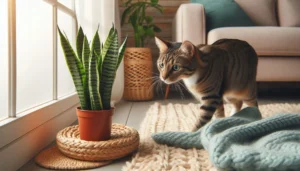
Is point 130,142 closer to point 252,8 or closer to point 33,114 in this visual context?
point 33,114

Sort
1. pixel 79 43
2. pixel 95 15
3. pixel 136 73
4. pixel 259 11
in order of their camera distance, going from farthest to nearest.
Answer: pixel 259 11, pixel 136 73, pixel 95 15, pixel 79 43

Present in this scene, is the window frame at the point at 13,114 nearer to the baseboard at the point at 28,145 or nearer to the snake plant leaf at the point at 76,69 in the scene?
the baseboard at the point at 28,145

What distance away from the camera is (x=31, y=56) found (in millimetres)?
1191

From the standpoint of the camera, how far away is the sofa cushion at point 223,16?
2457 mm

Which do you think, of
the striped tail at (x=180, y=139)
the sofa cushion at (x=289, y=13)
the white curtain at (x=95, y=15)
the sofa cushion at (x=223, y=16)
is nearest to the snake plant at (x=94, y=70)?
the striped tail at (x=180, y=139)

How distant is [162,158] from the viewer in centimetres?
94

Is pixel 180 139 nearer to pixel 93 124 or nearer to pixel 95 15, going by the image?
pixel 93 124

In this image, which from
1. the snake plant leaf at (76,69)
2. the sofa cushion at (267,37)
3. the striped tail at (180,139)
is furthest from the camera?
the sofa cushion at (267,37)

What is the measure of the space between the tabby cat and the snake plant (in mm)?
351

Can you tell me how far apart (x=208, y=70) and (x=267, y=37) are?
3.44 ft

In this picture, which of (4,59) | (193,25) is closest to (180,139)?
(4,59)

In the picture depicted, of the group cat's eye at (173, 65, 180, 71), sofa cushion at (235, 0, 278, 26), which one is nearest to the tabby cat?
cat's eye at (173, 65, 180, 71)

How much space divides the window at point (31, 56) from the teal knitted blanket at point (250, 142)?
498 mm

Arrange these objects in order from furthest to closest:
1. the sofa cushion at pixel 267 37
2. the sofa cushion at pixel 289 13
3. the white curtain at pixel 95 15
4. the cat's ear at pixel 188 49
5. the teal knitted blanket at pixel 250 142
Result: the sofa cushion at pixel 289 13 → the sofa cushion at pixel 267 37 → the white curtain at pixel 95 15 → the cat's ear at pixel 188 49 → the teal knitted blanket at pixel 250 142
